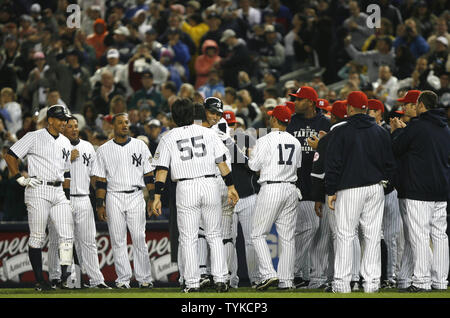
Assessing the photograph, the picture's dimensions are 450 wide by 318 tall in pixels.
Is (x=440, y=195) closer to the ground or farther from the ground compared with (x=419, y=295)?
farther from the ground

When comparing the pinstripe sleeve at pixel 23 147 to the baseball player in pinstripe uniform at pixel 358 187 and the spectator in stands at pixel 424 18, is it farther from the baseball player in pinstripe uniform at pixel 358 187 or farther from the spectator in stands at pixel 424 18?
the spectator in stands at pixel 424 18

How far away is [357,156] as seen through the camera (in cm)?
995

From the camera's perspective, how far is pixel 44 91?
18719 millimetres

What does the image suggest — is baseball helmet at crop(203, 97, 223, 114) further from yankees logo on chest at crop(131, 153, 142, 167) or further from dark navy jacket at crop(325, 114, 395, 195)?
dark navy jacket at crop(325, 114, 395, 195)

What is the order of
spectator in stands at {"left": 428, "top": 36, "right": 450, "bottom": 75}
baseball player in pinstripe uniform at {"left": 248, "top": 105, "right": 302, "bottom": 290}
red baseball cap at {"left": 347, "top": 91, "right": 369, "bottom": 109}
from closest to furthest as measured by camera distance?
red baseball cap at {"left": 347, "top": 91, "right": 369, "bottom": 109}
baseball player in pinstripe uniform at {"left": 248, "top": 105, "right": 302, "bottom": 290}
spectator in stands at {"left": 428, "top": 36, "right": 450, "bottom": 75}

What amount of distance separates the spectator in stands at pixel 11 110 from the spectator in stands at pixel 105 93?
60.1 inches

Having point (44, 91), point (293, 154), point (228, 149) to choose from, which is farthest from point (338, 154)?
point (44, 91)

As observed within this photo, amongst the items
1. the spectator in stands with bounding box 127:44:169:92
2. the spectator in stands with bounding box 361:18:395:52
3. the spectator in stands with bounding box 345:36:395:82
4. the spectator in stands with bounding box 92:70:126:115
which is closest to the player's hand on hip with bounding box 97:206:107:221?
the spectator in stands with bounding box 92:70:126:115

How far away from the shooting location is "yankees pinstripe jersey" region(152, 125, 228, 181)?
1012 cm

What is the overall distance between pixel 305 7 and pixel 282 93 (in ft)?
10.1

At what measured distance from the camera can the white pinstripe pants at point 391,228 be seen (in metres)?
11.2

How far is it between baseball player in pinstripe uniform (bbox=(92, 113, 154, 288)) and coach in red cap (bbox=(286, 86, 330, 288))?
198cm

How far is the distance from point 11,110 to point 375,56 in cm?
720

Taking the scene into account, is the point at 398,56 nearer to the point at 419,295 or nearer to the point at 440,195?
the point at 440,195
